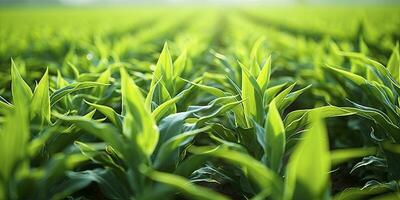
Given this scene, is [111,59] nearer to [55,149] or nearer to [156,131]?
[55,149]

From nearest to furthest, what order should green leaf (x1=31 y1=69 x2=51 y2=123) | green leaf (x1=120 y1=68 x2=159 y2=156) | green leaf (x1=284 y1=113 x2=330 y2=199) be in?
green leaf (x1=284 y1=113 x2=330 y2=199) < green leaf (x1=120 y1=68 x2=159 y2=156) < green leaf (x1=31 y1=69 x2=51 y2=123)

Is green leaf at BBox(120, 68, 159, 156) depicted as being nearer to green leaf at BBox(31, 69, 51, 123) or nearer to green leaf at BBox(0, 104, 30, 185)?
green leaf at BBox(0, 104, 30, 185)

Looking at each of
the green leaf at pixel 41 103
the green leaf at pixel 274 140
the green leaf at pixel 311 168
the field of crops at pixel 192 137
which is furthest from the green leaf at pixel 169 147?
the green leaf at pixel 41 103

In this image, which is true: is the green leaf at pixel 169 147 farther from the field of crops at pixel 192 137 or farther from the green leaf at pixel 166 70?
the green leaf at pixel 166 70

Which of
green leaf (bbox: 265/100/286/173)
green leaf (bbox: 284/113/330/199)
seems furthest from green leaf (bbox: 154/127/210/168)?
green leaf (bbox: 284/113/330/199)

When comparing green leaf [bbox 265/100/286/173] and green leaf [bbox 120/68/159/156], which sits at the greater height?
green leaf [bbox 120/68/159/156]

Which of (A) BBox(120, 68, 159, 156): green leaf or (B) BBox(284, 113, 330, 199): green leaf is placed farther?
(A) BBox(120, 68, 159, 156): green leaf
